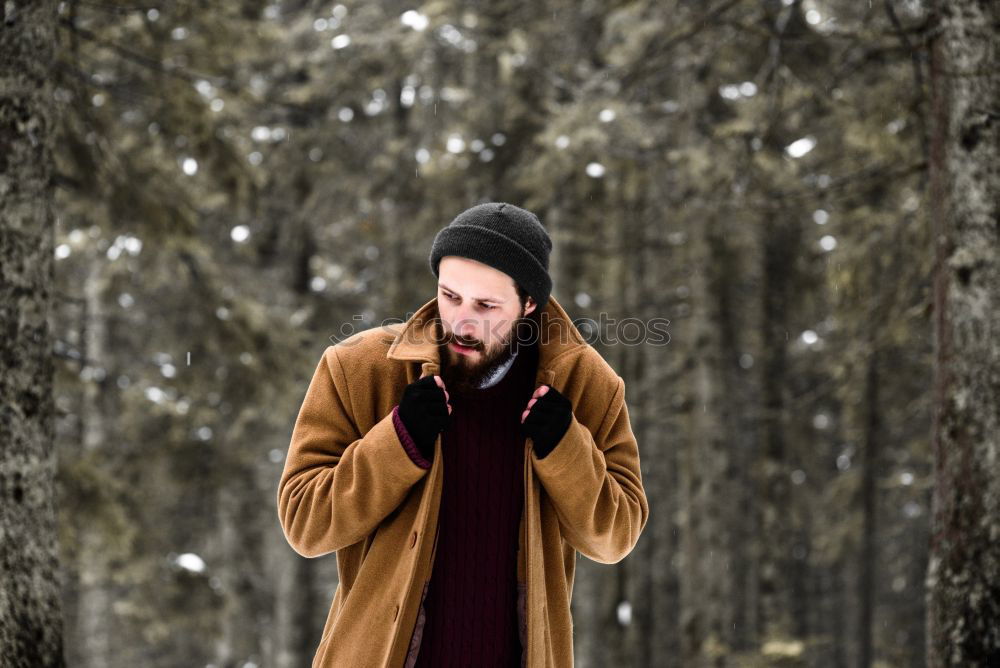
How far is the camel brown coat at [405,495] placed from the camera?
8.85 feet

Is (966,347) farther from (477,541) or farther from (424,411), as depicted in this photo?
(424,411)

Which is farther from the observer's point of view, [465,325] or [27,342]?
[27,342]

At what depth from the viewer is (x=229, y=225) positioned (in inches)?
501

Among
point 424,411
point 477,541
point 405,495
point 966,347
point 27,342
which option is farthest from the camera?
point 966,347

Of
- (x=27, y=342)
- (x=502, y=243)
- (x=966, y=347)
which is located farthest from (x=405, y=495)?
(x=966, y=347)

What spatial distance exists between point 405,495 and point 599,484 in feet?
1.79

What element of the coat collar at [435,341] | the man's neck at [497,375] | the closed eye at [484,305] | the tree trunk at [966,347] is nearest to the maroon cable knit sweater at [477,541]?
the man's neck at [497,375]

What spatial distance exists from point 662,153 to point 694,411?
2.85 metres

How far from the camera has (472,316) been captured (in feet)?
9.25

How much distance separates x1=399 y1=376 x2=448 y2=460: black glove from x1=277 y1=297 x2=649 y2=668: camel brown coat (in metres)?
0.06

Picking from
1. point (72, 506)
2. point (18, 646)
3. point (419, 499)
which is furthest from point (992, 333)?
point (72, 506)

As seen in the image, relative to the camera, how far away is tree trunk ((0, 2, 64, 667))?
13.6 feet

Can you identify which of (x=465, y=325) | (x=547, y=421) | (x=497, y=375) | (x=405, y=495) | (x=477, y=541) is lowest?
(x=477, y=541)

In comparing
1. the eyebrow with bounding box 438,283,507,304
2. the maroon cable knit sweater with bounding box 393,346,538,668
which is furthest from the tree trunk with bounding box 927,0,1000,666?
the eyebrow with bounding box 438,283,507,304
